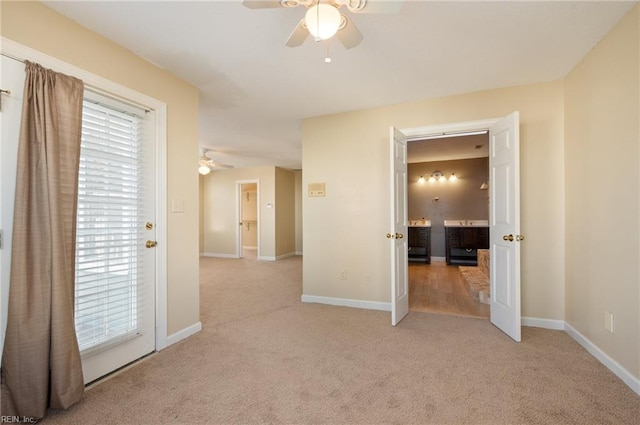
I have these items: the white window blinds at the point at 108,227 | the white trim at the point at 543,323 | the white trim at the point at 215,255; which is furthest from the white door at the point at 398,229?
the white trim at the point at 215,255

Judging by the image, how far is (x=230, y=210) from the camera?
8.14 metres

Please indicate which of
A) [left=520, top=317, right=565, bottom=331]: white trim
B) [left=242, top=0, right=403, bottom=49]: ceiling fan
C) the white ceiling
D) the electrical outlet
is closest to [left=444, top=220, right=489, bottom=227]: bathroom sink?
[left=520, top=317, right=565, bottom=331]: white trim

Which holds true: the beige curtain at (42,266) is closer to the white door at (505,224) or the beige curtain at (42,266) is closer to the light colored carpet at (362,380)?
the light colored carpet at (362,380)

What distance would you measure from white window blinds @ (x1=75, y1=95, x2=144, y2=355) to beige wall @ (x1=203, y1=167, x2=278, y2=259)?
5411 millimetres

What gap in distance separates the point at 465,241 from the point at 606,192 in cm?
434

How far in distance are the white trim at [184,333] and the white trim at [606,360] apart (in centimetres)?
339

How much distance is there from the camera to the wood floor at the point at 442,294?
3494mm

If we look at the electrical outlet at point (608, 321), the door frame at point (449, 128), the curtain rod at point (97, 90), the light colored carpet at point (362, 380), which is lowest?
the light colored carpet at point (362, 380)

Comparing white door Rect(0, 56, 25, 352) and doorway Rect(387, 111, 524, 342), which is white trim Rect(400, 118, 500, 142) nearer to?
doorway Rect(387, 111, 524, 342)

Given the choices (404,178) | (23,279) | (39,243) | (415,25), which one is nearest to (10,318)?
(23,279)

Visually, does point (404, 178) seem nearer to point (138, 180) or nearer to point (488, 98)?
point (488, 98)

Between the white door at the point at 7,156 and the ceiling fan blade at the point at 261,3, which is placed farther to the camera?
the white door at the point at 7,156

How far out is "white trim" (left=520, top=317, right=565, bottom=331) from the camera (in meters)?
2.90

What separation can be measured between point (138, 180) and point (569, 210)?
3870mm
